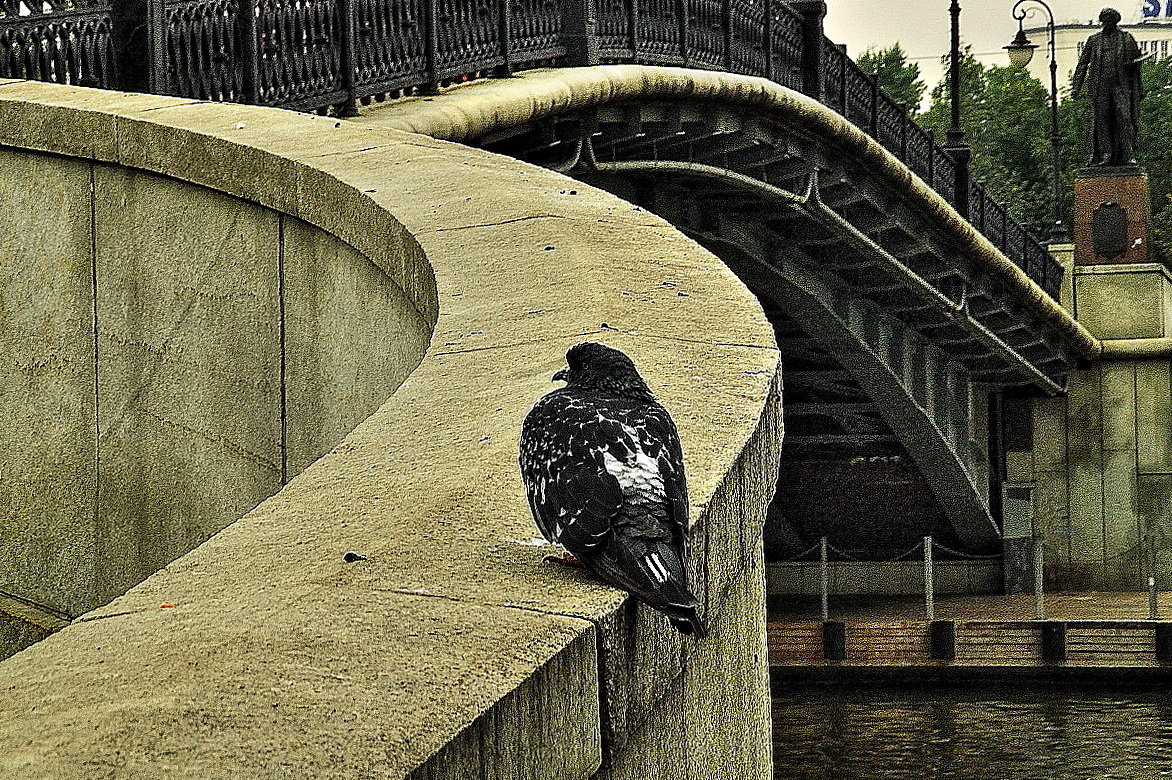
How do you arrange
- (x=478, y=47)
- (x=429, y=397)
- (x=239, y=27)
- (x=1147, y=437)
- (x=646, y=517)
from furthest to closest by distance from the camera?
(x=1147, y=437) → (x=478, y=47) → (x=239, y=27) → (x=429, y=397) → (x=646, y=517)

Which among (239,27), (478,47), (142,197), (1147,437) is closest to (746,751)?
(142,197)

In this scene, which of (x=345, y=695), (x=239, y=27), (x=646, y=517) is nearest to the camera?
(x=345, y=695)

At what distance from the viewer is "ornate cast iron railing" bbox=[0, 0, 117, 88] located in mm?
8469

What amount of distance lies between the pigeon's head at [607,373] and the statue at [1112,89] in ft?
94.7

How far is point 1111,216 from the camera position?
30.3 m

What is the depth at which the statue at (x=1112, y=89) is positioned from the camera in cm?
3073

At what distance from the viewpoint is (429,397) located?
366 cm

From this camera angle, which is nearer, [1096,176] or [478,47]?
[478,47]

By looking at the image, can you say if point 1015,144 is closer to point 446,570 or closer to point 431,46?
point 431,46

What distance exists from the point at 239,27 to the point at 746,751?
6871 millimetres

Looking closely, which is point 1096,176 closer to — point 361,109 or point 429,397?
point 361,109

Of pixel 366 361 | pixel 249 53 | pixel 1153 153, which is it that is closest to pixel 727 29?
pixel 249 53

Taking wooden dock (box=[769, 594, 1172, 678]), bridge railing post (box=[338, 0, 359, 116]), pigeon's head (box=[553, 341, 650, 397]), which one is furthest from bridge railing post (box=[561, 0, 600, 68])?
pigeon's head (box=[553, 341, 650, 397])

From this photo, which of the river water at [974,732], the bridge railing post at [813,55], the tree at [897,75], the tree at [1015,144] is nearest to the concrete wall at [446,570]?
the bridge railing post at [813,55]
